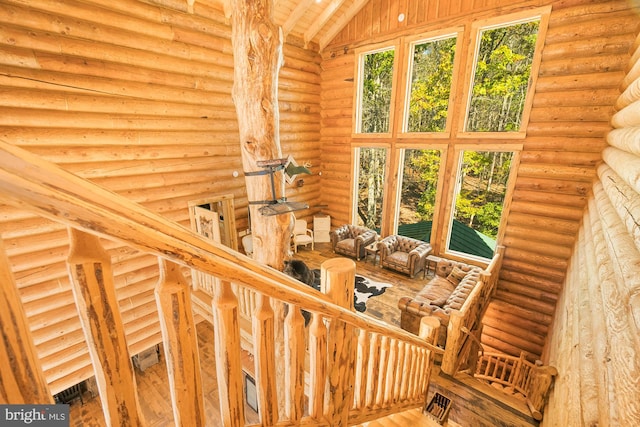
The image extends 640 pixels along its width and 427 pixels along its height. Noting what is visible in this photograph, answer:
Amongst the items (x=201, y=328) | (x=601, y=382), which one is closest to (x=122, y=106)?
(x=201, y=328)

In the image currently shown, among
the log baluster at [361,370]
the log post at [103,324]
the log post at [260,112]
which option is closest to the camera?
the log post at [103,324]

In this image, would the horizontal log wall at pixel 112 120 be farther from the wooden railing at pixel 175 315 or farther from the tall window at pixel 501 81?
the tall window at pixel 501 81

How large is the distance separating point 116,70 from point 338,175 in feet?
17.2

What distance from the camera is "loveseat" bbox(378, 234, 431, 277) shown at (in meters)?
5.69

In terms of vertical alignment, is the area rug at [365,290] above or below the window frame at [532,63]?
below

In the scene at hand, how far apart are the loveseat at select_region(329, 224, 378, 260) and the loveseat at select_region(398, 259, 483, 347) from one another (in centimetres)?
183

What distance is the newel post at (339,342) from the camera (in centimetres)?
115

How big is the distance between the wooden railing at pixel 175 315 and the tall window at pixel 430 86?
244 inches

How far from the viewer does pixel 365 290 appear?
18.0ft

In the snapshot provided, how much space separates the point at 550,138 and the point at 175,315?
6.20 metres

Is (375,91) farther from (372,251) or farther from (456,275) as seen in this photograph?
(456,275)

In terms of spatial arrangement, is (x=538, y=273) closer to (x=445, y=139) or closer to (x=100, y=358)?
(x=445, y=139)

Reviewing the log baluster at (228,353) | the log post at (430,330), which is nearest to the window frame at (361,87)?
the log post at (430,330)

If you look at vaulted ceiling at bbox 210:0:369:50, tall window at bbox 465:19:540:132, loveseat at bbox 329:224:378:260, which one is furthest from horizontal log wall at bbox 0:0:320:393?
tall window at bbox 465:19:540:132
